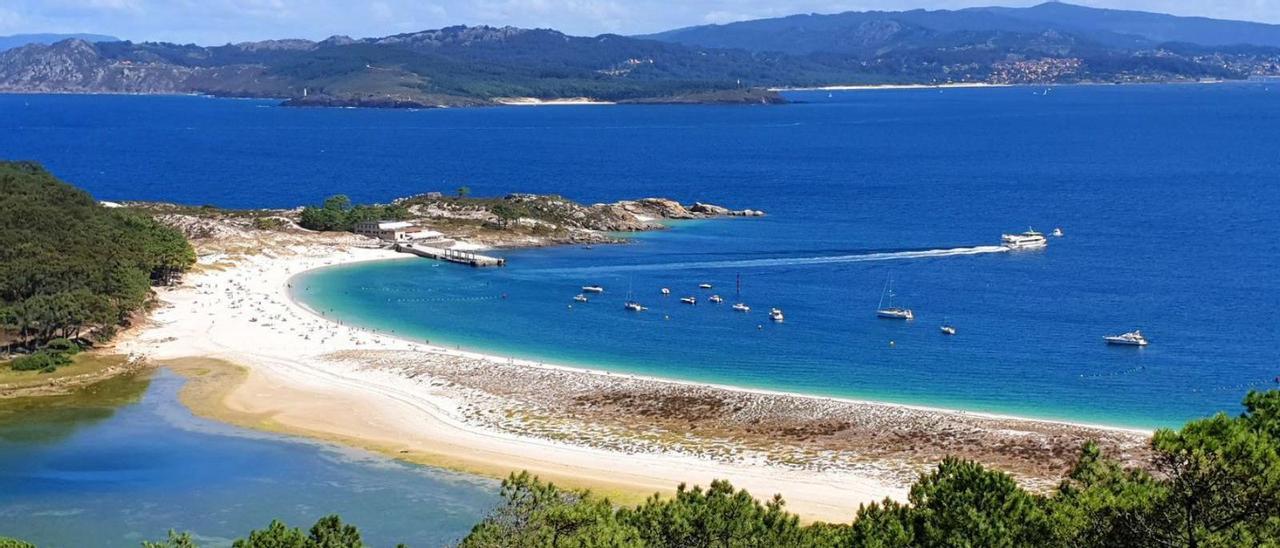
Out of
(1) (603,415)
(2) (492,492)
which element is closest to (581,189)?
(1) (603,415)

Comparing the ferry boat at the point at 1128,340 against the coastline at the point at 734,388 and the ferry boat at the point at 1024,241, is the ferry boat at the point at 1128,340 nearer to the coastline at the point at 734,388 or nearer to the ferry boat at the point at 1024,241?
the coastline at the point at 734,388

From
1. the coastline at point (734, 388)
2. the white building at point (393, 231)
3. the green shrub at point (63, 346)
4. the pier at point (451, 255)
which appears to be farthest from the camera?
the white building at point (393, 231)

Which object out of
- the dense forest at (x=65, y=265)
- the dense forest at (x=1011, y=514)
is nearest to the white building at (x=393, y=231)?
the dense forest at (x=65, y=265)

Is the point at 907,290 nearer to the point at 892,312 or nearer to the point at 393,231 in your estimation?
the point at 892,312

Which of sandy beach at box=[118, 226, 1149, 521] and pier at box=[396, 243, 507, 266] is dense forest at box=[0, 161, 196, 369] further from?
pier at box=[396, 243, 507, 266]

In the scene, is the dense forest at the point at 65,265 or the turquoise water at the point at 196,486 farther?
the dense forest at the point at 65,265

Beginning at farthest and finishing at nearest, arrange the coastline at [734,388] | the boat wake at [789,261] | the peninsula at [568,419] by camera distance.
Result: the boat wake at [789,261], the coastline at [734,388], the peninsula at [568,419]
